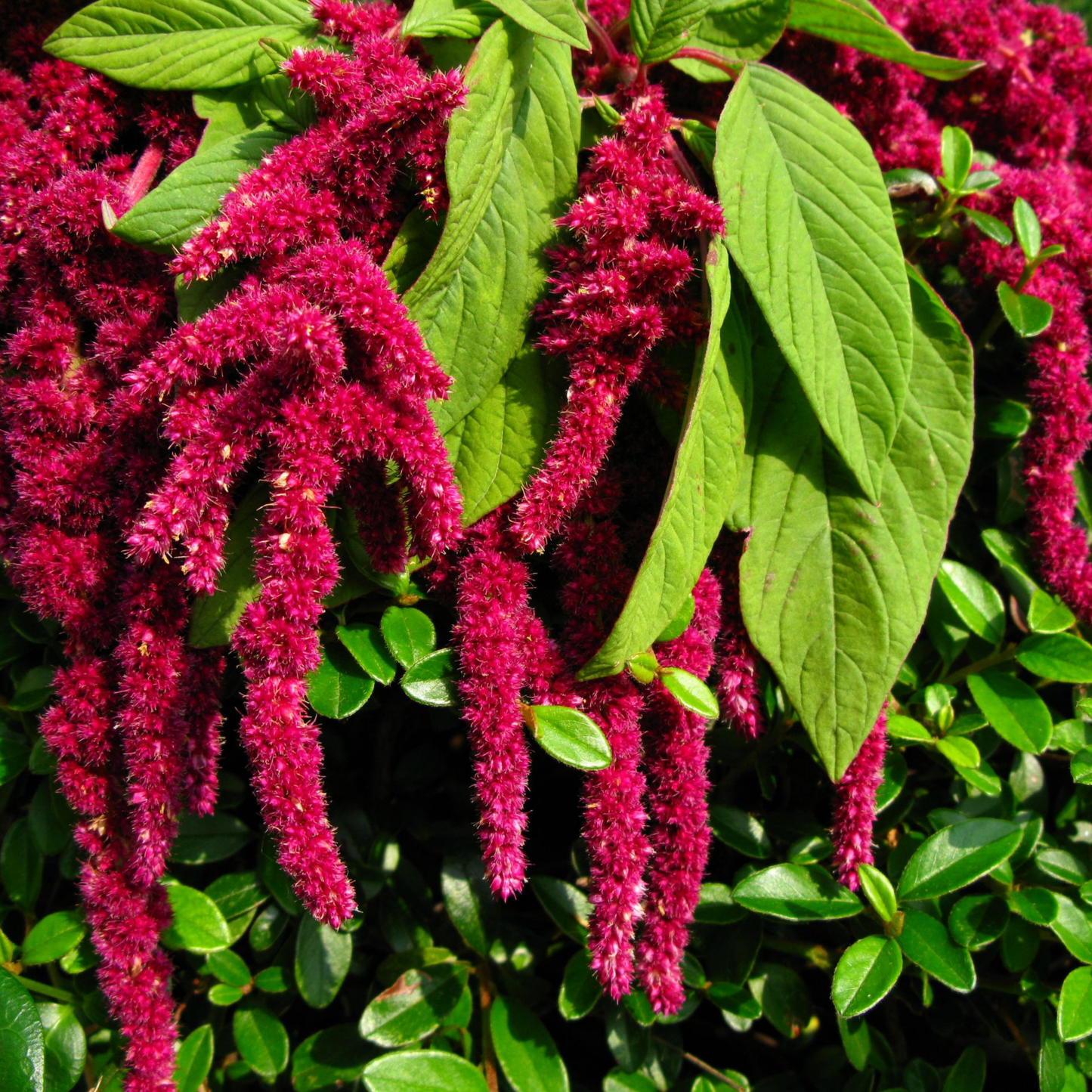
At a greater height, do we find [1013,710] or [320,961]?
[1013,710]

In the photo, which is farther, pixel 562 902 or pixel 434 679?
pixel 562 902

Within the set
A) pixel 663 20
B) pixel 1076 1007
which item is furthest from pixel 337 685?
pixel 1076 1007

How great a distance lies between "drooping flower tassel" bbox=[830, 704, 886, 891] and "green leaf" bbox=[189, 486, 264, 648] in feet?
2.16

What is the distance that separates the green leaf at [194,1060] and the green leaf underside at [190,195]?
0.96 metres

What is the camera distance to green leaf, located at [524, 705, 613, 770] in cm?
81

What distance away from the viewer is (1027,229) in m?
1.15

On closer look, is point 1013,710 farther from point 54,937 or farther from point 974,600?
point 54,937

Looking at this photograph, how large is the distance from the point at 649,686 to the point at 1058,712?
0.80 meters

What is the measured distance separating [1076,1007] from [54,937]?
122 centimetres

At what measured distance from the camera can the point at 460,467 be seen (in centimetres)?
88

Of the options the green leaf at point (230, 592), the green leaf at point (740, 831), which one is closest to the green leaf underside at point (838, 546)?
the green leaf at point (740, 831)

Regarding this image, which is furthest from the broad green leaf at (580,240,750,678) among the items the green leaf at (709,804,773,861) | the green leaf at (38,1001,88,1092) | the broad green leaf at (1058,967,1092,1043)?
the green leaf at (38,1001,88,1092)

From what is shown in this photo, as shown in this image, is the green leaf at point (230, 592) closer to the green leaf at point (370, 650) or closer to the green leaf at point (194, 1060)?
the green leaf at point (370, 650)

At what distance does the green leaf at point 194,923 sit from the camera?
1.04 m
